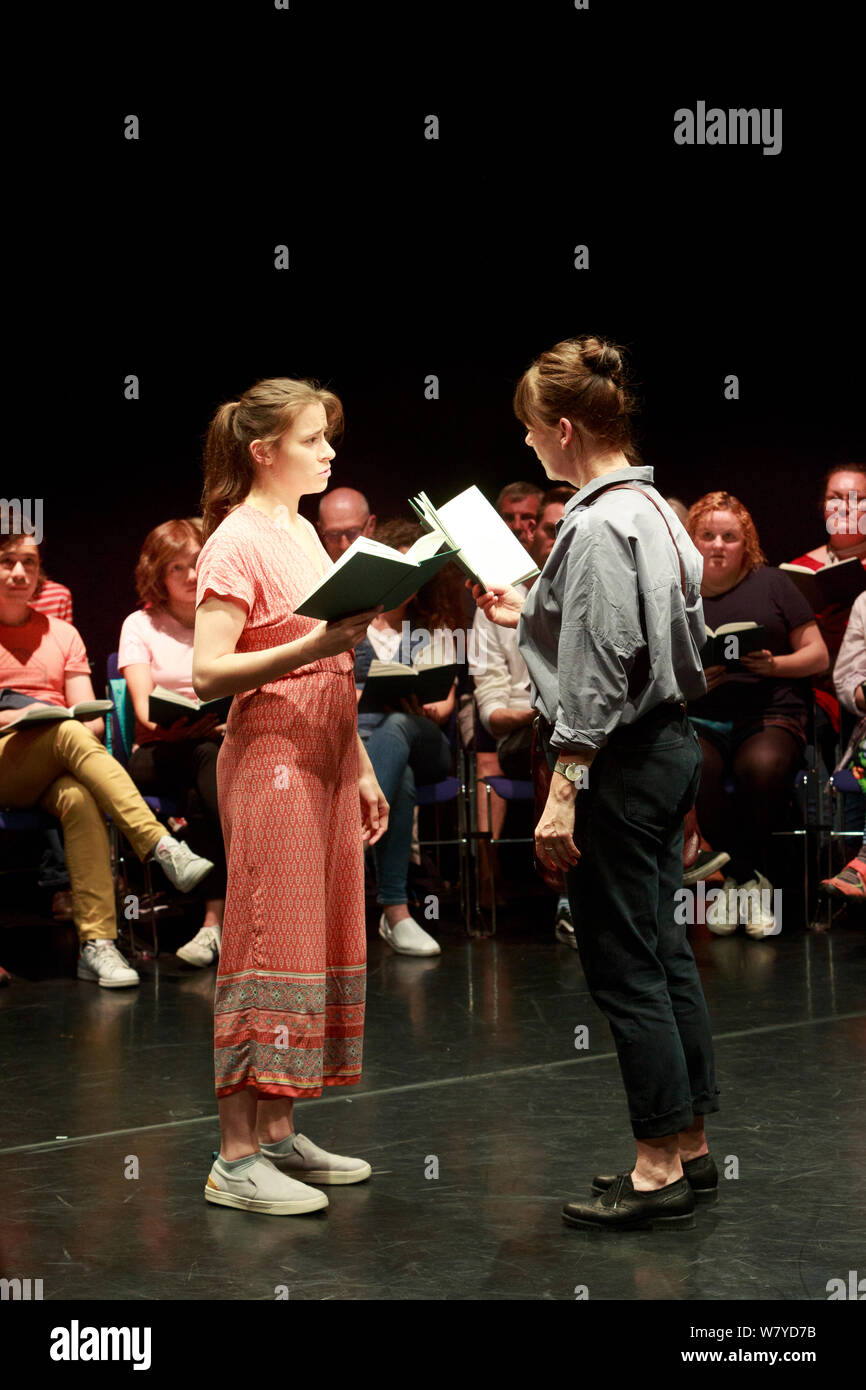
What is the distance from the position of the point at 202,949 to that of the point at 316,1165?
1.99 m

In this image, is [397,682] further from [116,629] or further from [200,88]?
[200,88]

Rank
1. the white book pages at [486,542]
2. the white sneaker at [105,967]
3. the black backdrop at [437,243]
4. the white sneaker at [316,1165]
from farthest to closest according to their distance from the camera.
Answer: the black backdrop at [437,243] < the white sneaker at [105,967] < the white book pages at [486,542] < the white sneaker at [316,1165]

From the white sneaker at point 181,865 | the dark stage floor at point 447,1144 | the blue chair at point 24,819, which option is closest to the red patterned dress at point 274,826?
the dark stage floor at point 447,1144

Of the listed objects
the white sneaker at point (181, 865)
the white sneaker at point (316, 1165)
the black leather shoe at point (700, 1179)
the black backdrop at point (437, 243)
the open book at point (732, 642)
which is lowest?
the white sneaker at point (316, 1165)

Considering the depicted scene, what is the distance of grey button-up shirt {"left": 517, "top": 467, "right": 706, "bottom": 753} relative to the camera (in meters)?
2.19

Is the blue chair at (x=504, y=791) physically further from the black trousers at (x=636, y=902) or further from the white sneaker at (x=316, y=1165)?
the black trousers at (x=636, y=902)

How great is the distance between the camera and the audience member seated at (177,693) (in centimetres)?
466

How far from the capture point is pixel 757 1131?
278 cm

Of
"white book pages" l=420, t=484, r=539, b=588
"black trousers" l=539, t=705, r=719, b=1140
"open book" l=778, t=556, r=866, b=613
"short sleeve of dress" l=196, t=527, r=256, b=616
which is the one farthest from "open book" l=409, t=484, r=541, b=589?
"open book" l=778, t=556, r=866, b=613

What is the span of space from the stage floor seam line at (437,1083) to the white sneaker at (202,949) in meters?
1.42

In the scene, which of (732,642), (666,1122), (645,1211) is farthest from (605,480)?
(732,642)

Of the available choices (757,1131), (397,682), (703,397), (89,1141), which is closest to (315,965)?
(89,1141)

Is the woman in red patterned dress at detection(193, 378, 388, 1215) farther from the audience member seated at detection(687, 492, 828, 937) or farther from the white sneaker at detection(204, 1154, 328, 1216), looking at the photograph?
the audience member seated at detection(687, 492, 828, 937)

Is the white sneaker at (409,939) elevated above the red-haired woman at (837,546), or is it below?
below
